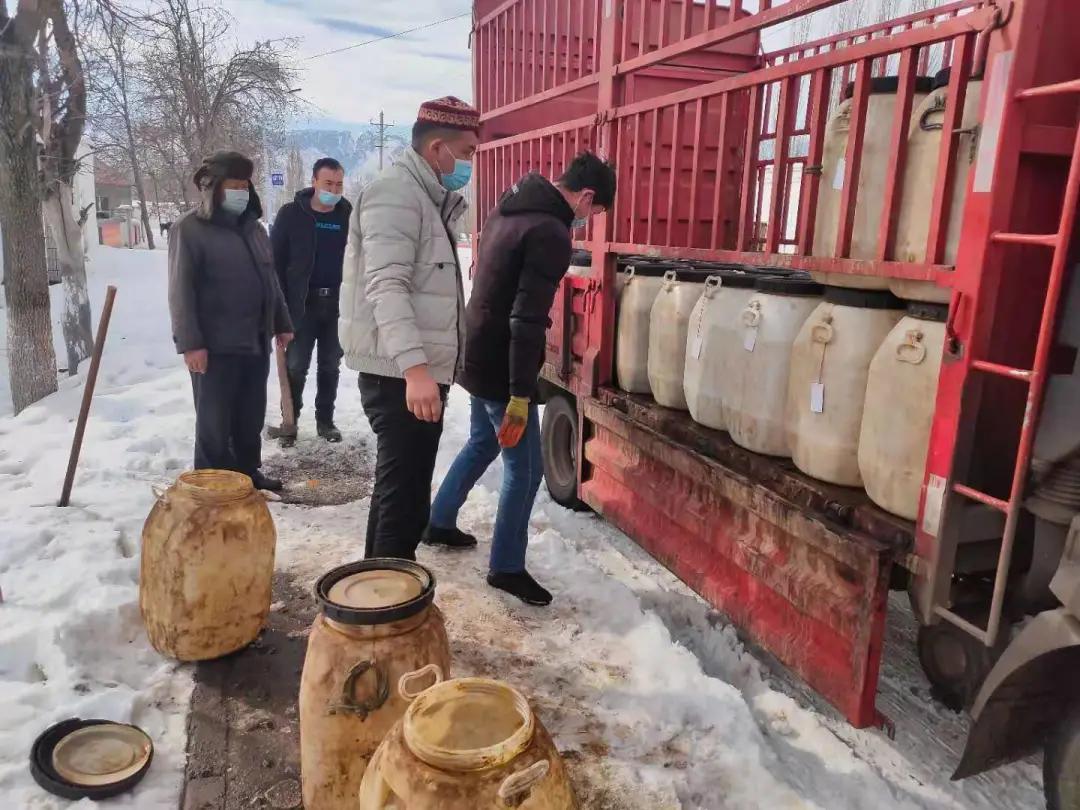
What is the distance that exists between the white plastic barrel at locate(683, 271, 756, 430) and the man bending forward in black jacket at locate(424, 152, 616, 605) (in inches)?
23.2

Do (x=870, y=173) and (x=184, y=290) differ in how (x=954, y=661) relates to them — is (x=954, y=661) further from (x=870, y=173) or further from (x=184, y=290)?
(x=184, y=290)

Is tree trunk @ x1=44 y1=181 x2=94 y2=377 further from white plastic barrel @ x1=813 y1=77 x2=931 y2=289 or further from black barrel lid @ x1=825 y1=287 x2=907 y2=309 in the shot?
black barrel lid @ x1=825 y1=287 x2=907 y2=309

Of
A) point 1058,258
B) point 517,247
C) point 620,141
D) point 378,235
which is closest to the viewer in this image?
point 1058,258

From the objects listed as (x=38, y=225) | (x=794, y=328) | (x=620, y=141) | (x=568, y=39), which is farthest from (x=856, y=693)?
(x=38, y=225)

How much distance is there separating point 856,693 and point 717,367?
132cm

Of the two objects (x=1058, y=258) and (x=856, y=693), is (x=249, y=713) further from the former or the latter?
(x=1058, y=258)

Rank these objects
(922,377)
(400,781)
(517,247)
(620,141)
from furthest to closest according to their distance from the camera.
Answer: (620,141) < (517,247) < (922,377) < (400,781)

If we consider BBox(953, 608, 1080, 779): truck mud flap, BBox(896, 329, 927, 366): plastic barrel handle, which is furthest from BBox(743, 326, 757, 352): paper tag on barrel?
BBox(953, 608, 1080, 779): truck mud flap

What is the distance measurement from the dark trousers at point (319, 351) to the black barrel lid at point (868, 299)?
3.94 metres

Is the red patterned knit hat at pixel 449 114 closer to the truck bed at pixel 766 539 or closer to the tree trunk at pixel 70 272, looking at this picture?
the truck bed at pixel 766 539

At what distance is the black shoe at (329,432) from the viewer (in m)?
5.79

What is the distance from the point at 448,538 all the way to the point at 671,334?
1562 mm

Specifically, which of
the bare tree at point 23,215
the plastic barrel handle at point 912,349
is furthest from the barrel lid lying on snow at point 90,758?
the bare tree at point 23,215

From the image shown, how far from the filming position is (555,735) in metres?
2.50
